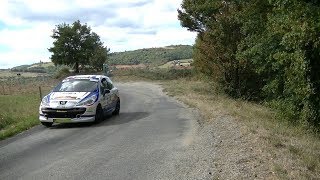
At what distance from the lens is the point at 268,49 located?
62.8 ft

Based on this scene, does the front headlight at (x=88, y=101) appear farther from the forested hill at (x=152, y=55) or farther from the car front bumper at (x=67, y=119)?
the forested hill at (x=152, y=55)

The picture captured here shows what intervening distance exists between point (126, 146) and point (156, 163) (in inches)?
82.6

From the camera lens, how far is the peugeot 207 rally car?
15289mm

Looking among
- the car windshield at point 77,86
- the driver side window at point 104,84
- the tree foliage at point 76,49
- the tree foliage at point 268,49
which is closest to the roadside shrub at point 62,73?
the tree foliage at point 76,49

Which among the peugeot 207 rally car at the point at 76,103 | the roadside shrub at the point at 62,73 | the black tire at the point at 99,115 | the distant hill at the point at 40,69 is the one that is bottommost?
the distant hill at the point at 40,69

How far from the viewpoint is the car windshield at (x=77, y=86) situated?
16598 millimetres

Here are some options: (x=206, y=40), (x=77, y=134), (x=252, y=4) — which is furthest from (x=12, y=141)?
(x=206, y=40)

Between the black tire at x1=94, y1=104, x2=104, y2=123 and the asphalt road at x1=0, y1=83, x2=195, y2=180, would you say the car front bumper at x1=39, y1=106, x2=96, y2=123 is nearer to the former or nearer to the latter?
the asphalt road at x1=0, y1=83, x2=195, y2=180

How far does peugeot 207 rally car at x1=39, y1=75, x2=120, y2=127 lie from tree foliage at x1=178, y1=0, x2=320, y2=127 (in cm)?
649

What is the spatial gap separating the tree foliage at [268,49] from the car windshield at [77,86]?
6741 millimetres

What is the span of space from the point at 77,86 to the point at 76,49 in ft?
187

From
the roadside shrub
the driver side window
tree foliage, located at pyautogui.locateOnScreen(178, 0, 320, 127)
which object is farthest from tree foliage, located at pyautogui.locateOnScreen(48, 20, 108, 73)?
the driver side window

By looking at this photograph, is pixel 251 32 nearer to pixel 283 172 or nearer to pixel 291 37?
pixel 291 37

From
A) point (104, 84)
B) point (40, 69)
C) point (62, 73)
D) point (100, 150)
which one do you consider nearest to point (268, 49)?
point (104, 84)
